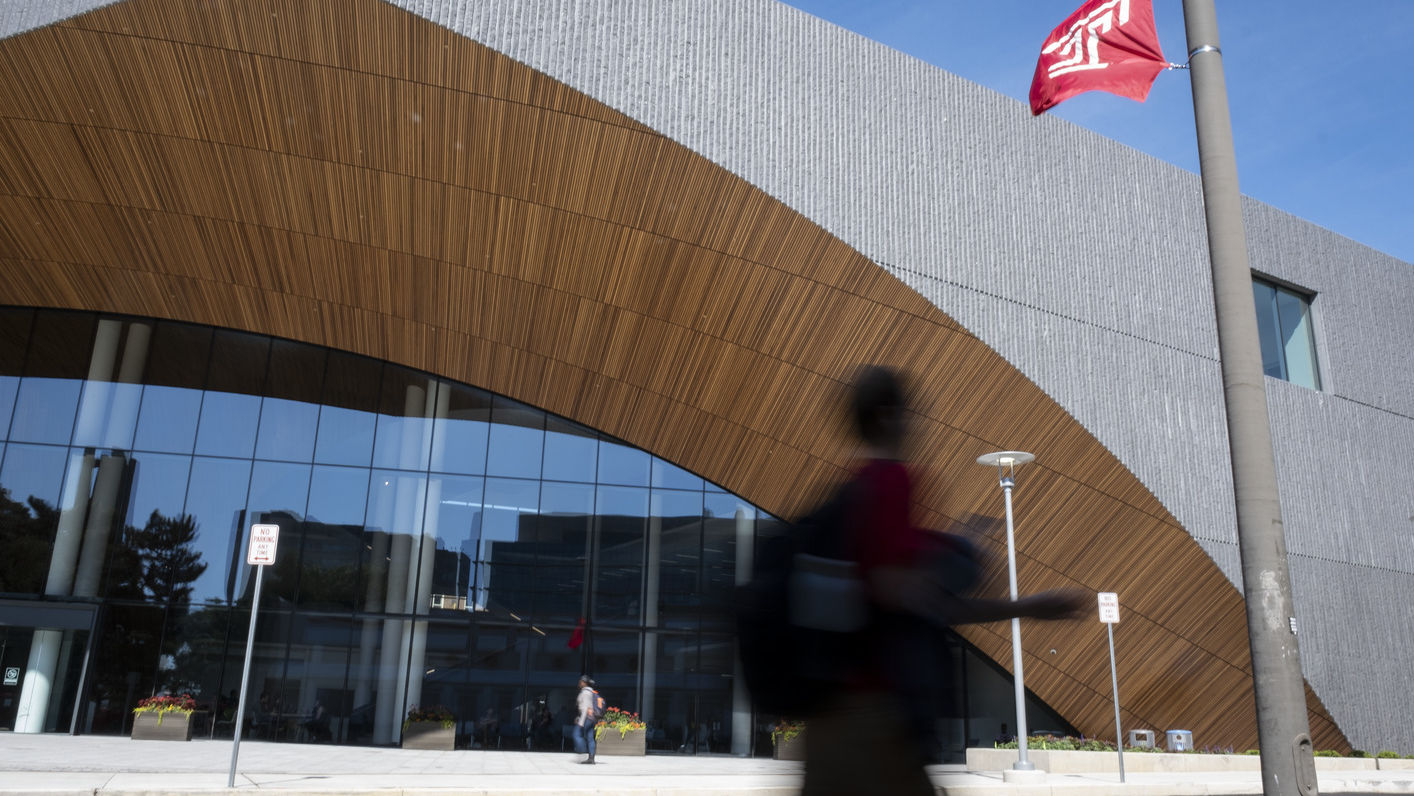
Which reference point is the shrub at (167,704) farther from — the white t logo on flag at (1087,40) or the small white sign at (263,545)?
the white t logo on flag at (1087,40)

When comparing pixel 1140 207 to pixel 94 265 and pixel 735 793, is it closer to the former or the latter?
pixel 735 793

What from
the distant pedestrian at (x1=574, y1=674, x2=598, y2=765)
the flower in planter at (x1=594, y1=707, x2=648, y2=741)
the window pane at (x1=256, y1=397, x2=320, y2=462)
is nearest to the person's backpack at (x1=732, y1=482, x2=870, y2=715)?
the distant pedestrian at (x1=574, y1=674, x2=598, y2=765)

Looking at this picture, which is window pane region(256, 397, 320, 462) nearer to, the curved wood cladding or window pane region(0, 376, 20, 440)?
the curved wood cladding

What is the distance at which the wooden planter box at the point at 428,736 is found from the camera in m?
19.5

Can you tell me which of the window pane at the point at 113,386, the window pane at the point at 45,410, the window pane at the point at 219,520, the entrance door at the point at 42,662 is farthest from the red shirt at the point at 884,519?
the window pane at the point at 45,410

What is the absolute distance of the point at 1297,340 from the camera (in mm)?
22797

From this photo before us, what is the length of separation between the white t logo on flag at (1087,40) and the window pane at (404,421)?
15.8 metres

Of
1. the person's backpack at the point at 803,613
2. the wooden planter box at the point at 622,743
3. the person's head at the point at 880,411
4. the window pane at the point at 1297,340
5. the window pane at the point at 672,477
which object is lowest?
the wooden planter box at the point at 622,743

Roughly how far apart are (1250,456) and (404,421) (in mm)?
18482

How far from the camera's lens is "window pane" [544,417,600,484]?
856 inches

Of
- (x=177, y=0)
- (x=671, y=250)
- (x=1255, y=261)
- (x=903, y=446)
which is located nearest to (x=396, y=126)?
(x=177, y=0)

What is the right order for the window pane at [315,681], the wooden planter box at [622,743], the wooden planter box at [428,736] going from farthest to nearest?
the wooden planter box at [622,743], the window pane at [315,681], the wooden planter box at [428,736]

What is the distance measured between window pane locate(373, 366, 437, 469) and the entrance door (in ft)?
20.0

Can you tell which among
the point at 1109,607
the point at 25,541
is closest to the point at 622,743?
the point at 1109,607
